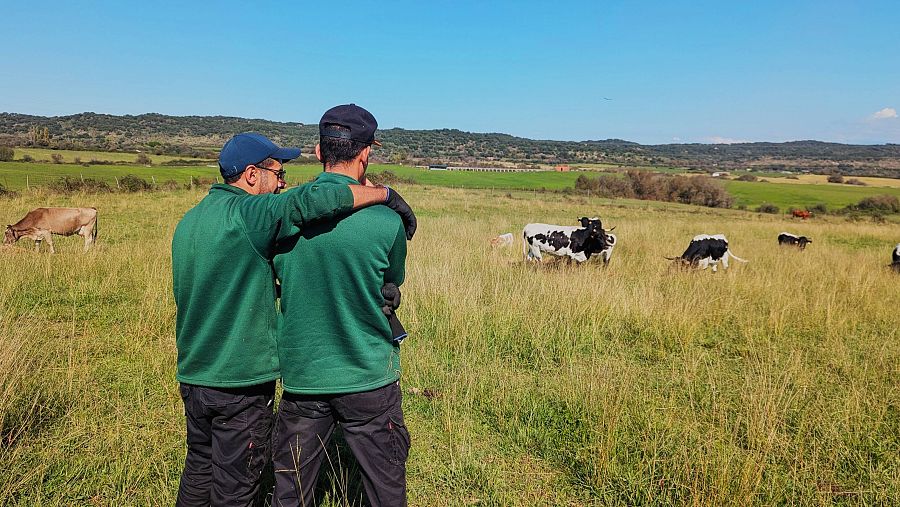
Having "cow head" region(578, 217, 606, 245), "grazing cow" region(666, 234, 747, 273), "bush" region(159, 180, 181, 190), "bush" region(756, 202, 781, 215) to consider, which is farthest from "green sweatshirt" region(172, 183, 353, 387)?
"bush" region(756, 202, 781, 215)

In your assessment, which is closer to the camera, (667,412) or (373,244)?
(373,244)

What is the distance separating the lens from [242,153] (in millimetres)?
2385

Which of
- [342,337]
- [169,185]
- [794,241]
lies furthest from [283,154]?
[169,185]

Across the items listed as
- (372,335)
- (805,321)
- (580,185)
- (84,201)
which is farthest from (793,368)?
(580,185)

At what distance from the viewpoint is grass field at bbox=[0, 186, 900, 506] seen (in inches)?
132

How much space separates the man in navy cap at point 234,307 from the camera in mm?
2082

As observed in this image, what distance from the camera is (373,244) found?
2176mm

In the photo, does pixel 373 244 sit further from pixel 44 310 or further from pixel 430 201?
pixel 430 201

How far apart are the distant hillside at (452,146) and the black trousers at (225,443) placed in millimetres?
65523

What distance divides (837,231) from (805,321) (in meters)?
21.1

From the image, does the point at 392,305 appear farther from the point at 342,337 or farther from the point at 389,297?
the point at 342,337

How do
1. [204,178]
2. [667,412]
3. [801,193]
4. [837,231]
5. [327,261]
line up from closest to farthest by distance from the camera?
[327,261] → [667,412] → [837,231] → [204,178] → [801,193]

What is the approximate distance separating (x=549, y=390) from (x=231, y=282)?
3411 mm

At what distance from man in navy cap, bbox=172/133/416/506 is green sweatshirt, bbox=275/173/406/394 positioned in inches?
3.2
